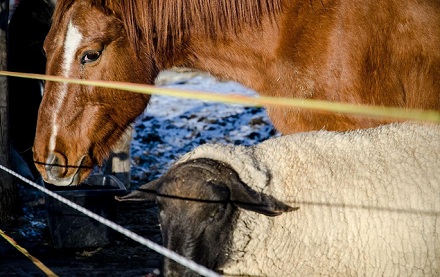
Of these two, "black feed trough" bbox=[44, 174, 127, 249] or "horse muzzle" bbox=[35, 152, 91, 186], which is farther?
"black feed trough" bbox=[44, 174, 127, 249]

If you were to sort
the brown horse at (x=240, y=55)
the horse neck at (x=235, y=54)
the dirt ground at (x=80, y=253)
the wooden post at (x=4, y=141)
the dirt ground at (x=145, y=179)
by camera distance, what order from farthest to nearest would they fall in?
the wooden post at (x=4, y=141) < the dirt ground at (x=145, y=179) < the dirt ground at (x=80, y=253) < the horse neck at (x=235, y=54) < the brown horse at (x=240, y=55)

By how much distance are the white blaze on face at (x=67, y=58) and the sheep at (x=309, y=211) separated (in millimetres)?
1439

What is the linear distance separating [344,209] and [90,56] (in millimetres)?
2147

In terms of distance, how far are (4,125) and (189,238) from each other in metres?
3.97

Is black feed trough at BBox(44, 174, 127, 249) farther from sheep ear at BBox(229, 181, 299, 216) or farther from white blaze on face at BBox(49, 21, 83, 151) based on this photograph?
sheep ear at BBox(229, 181, 299, 216)

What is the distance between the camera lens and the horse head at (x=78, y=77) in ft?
12.9

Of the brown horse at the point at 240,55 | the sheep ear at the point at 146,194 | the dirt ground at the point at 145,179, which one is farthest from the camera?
the dirt ground at the point at 145,179

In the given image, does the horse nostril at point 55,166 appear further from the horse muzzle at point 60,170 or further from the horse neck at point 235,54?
the horse neck at point 235,54

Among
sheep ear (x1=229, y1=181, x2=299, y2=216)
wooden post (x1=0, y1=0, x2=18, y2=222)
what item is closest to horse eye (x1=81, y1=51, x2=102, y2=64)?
sheep ear (x1=229, y1=181, x2=299, y2=216)

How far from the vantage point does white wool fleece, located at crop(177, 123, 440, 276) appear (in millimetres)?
2615

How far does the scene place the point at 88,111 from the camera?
407cm

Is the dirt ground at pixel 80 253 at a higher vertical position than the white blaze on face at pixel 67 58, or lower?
lower

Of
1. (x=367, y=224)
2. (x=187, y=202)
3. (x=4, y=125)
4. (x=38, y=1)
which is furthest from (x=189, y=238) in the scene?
(x=38, y=1)

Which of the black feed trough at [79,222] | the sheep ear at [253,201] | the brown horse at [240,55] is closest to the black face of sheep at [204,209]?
the sheep ear at [253,201]
